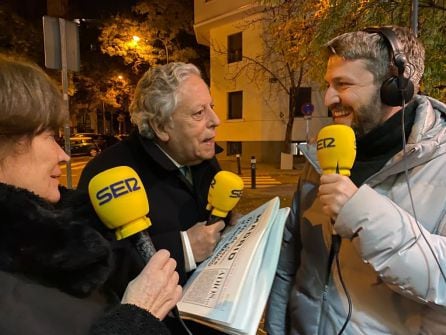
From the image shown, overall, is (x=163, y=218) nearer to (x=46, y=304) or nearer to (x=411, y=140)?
(x=46, y=304)

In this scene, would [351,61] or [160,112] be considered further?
[160,112]

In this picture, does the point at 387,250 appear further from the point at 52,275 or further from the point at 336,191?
the point at 52,275

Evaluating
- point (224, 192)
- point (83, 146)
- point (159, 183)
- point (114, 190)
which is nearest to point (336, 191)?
point (224, 192)

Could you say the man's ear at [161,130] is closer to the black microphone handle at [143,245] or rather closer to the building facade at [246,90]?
the black microphone handle at [143,245]

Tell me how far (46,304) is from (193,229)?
883 mm

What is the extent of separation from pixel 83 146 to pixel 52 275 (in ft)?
78.2

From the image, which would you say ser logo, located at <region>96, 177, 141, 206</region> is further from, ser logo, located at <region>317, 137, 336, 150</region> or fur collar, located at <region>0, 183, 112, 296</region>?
ser logo, located at <region>317, 137, 336, 150</region>

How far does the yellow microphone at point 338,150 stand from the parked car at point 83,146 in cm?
2329

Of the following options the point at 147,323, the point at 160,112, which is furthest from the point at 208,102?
the point at 147,323

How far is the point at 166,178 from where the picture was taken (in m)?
2.16

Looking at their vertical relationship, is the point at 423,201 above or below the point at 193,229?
above

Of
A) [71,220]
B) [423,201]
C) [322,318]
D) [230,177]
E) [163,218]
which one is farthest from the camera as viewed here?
[163,218]

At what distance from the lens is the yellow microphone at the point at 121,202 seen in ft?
4.62

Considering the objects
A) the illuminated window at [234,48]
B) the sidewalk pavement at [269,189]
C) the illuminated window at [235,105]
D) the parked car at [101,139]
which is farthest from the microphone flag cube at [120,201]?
the parked car at [101,139]
